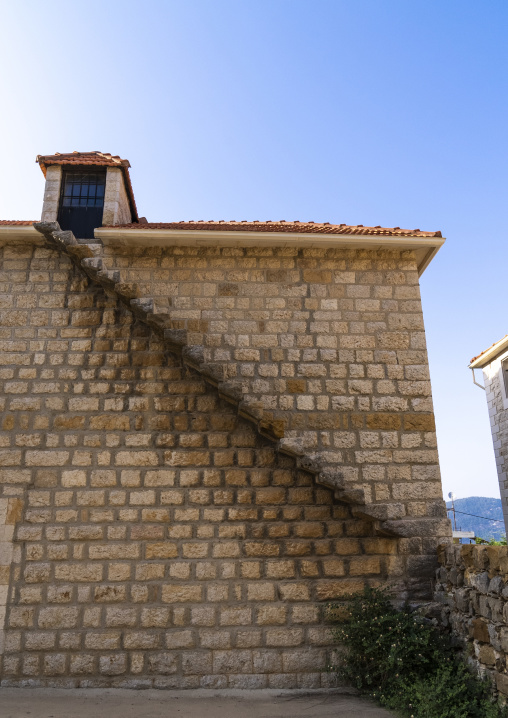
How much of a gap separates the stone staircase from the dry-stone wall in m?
0.61

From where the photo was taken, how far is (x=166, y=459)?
649 cm

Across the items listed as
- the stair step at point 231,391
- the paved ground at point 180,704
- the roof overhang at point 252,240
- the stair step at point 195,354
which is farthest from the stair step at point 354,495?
the roof overhang at point 252,240

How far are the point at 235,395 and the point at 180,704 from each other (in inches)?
128

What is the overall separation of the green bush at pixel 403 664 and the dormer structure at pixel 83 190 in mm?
6348

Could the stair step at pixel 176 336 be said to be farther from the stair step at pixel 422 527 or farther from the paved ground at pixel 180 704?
the paved ground at pixel 180 704

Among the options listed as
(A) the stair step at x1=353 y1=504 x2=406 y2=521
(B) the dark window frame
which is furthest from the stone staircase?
(B) the dark window frame

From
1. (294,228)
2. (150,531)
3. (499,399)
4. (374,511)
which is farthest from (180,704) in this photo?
(499,399)

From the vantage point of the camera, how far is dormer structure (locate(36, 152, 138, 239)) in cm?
805

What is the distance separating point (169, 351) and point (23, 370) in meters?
1.94

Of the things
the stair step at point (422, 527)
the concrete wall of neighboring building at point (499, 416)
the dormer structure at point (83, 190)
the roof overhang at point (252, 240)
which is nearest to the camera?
the stair step at point (422, 527)

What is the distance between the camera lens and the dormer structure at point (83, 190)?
805 cm

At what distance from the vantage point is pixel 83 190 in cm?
831

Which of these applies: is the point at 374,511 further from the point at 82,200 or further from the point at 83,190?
the point at 83,190

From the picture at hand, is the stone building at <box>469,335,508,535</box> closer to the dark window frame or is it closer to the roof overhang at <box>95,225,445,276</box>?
the roof overhang at <box>95,225,445,276</box>
